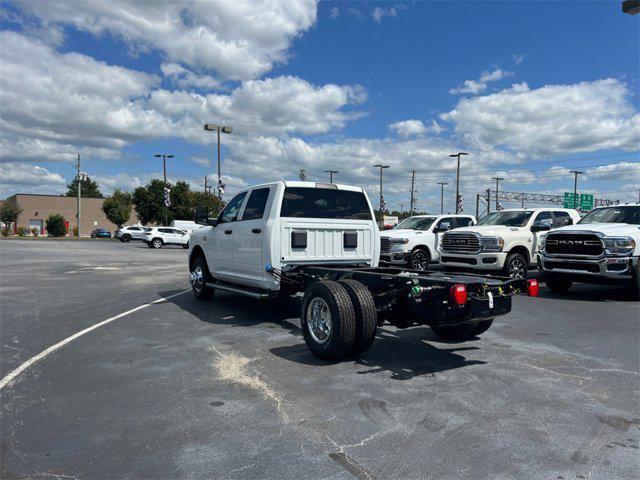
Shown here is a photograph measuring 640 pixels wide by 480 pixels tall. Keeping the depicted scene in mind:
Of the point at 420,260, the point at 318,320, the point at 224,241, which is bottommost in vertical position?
the point at 318,320

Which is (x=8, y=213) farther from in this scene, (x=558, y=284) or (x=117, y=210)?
(x=558, y=284)

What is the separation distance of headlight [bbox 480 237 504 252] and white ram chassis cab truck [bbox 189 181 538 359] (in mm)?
4630

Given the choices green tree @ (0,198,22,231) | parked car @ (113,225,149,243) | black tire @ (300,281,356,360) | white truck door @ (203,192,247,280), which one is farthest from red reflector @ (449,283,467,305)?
green tree @ (0,198,22,231)

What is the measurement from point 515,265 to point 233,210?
7.40 m

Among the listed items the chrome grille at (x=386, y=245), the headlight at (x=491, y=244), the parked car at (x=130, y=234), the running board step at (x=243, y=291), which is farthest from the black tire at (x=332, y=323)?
the parked car at (x=130, y=234)

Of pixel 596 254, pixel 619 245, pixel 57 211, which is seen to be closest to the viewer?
pixel 619 245

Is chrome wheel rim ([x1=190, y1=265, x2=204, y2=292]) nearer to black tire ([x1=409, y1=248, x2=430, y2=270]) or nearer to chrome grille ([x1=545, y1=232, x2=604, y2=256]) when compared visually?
black tire ([x1=409, y1=248, x2=430, y2=270])

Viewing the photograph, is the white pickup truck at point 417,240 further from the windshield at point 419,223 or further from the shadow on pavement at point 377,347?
the shadow on pavement at point 377,347

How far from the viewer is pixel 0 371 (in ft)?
17.5

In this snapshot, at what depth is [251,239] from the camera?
783 centimetres

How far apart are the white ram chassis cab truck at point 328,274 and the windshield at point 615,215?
648 centimetres

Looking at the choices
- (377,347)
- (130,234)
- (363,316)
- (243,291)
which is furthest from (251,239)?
(130,234)

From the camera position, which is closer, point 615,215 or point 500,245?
point 615,215

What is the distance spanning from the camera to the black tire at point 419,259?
1512cm
